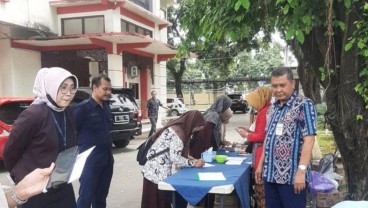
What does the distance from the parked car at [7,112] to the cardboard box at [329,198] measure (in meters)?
5.76

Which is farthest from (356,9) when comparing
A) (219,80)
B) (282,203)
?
(219,80)

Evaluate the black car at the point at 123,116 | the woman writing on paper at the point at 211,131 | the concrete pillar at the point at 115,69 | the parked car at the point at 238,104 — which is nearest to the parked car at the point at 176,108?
the parked car at the point at 238,104

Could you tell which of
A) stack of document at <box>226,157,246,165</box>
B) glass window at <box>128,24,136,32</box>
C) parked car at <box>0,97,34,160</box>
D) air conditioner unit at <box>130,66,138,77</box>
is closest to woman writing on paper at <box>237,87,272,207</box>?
stack of document at <box>226,157,246,165</box>

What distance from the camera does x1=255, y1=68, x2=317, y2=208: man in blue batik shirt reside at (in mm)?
3047

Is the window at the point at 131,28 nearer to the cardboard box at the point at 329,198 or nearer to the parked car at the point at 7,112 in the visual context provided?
the parked car at the point at 7,112

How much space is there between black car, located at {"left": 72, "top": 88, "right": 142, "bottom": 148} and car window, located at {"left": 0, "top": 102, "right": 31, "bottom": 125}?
2.02 m

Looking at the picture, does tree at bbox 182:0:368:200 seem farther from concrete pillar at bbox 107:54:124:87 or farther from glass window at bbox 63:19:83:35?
glass window at bbox 63:19:83:35

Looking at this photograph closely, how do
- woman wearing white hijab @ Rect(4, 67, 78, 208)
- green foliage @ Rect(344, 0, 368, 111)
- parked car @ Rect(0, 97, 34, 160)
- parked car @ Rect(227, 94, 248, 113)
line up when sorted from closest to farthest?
1. woman wearing white hijab @ Rect(4, 67, 78, 208)
2. green foliage @ Rect(344, 0, 368, 111)
3. parked car @ Rect(0, 97, 34, 160)
4. parked car @ Rect(227, 94, 248, 113)

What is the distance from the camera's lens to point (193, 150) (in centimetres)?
481

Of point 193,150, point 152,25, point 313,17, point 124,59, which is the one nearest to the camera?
point 313,17

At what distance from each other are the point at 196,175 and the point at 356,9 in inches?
87.6

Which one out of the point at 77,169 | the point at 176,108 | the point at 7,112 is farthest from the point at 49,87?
the point at 176,108

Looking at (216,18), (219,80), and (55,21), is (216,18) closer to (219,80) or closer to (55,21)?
(55,21)

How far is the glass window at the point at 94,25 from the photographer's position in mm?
15139
